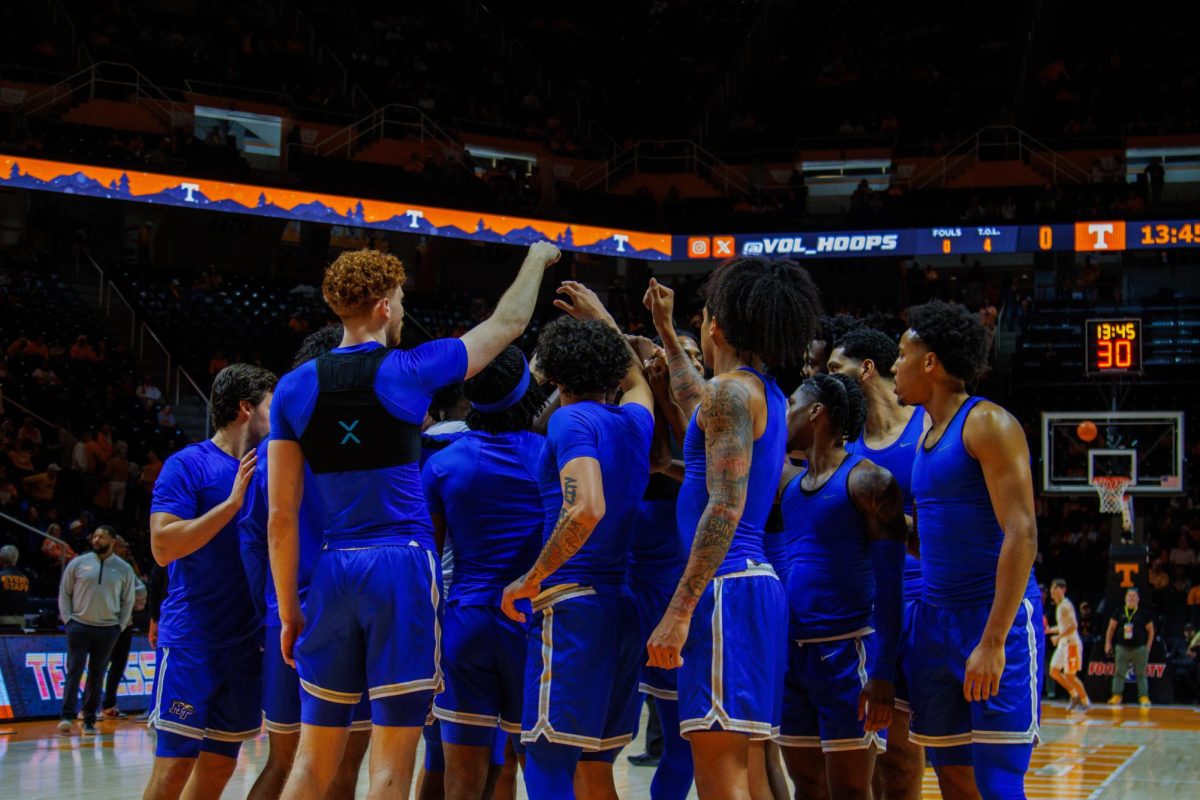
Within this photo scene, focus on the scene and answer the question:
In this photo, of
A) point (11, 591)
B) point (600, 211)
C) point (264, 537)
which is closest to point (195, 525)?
point (264, 537)

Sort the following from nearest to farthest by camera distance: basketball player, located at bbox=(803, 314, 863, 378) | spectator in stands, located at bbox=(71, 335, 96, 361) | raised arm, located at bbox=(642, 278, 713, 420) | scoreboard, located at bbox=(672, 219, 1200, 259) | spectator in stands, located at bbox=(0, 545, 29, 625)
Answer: raised arm, located at bbox=(642, 278, 713, 420), basketball player, located at bbox=(803, 314, 863, 378), spectator in stands, located at bbox=(0, 545, 29, 625), spectator in stands, located at bbox=(71, 335, 96, 361), scoreboard, located at bbox=(672, 219, 1200, 259)

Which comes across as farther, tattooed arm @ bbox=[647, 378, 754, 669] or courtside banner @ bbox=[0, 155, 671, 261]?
courtside banner @ bbox=[0, 155, 671, 261]

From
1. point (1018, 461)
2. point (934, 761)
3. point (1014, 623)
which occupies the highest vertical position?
point (1018, 461)

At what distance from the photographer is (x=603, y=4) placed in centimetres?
3481

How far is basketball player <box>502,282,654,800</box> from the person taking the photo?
4.39m

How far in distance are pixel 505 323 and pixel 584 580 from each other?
3.06 feet

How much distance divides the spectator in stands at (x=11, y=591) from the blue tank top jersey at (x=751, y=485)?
36.2 feet

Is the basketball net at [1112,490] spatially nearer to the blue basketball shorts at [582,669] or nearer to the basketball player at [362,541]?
the blue basketball shorts at [582,669]

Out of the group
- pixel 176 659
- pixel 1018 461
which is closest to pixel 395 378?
pixel 176 659

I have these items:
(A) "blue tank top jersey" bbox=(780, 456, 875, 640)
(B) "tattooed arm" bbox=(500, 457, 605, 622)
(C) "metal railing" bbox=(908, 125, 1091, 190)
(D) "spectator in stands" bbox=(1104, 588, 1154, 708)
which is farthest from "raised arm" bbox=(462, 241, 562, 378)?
(C) "metal railing" bbox=(908, 125, 1091, 190)

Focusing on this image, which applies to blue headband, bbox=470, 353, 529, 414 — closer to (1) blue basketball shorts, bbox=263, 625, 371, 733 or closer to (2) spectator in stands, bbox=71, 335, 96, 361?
(1) blue basketball shorts, bbox=263, 625, 371, 733

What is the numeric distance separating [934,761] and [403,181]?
22375mm

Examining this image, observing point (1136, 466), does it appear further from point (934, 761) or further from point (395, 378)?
point (395, 378)

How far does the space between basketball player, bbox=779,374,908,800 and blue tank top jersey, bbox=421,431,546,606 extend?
1085 mm
